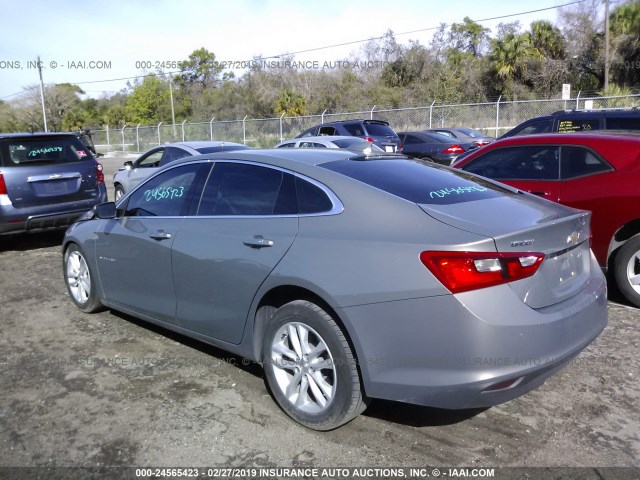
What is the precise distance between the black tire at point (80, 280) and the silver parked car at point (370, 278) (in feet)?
3.98

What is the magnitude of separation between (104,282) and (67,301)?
4.09ft

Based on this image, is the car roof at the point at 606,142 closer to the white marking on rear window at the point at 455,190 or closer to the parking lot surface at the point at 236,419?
the parking lot surface at the point at 236,419

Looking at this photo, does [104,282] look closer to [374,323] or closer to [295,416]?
[295,416]

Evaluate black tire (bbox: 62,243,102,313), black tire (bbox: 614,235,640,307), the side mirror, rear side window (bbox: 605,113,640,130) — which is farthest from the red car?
black tire (bbox: 62,243,102,313)

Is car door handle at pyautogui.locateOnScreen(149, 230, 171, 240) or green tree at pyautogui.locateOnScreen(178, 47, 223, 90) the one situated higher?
green tree at pyautogui.locateOnScreen(178, 47, 223, 90)

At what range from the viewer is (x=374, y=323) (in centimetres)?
295

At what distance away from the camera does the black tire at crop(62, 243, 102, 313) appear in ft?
17.4

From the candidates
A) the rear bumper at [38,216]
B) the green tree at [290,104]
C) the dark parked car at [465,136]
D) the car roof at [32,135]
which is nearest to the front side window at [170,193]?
the rear bumper at [38,216]

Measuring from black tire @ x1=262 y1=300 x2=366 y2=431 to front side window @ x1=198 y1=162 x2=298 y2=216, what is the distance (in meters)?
0.69

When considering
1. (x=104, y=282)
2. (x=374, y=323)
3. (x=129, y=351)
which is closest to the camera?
(x=374, y=323)

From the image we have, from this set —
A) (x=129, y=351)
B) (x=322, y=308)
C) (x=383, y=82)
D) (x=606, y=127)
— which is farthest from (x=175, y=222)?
(x=383, y=82)

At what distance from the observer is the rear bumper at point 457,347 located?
2756mm

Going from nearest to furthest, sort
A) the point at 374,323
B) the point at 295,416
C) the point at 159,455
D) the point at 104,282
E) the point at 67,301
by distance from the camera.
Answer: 1. the point at 374,323
2. the point at 159,455
3. the point at 295,416
4. the point at 104,282
5. the point at 67,301

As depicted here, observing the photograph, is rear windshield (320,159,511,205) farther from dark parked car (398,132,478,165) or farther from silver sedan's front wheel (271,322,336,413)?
dark parked car (398,132,478,165)
